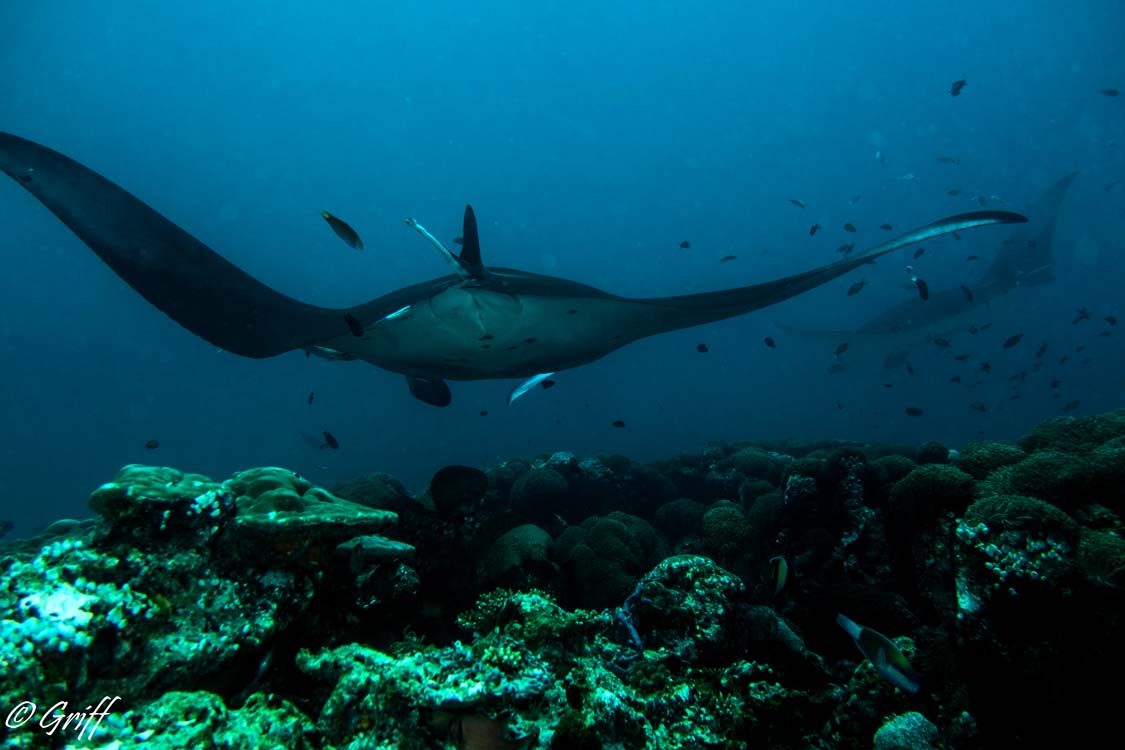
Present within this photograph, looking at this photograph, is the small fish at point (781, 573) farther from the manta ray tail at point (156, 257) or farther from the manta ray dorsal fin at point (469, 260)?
the manta ray tail at point (156, 257)

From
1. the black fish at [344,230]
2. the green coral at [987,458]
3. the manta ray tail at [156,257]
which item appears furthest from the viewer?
the black fish at [344,230]

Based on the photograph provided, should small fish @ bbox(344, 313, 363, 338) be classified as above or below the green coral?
above

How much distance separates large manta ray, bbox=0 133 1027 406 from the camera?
309 centimetres

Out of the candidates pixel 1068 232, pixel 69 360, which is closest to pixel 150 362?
pixel 69 360

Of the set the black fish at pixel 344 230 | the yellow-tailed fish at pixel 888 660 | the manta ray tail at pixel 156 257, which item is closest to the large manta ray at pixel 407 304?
the manta ray tail at pixel 156 257

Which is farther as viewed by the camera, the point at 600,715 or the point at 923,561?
the point at 923,561

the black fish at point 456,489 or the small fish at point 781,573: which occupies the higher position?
the black fish at point 456,489

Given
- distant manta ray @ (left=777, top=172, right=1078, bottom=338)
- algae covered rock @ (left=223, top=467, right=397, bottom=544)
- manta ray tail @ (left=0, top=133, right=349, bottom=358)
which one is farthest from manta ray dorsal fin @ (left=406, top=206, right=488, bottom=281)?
distant manta ray @ (left=777, top=172, right=1078, bottom=338)

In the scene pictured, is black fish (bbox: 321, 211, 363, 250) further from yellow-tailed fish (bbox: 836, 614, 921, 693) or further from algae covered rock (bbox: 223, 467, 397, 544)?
yellow-tailed fish (bbox: 836, 614, 921, 693)

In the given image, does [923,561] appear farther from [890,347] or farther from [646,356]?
[646,356]

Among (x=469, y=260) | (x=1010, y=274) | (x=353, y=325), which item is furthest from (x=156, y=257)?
(x=1010, y=274)

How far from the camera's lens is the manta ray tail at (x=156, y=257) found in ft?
9.86

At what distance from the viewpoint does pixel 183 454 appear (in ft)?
251

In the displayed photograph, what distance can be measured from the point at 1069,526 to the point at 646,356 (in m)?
96.3
